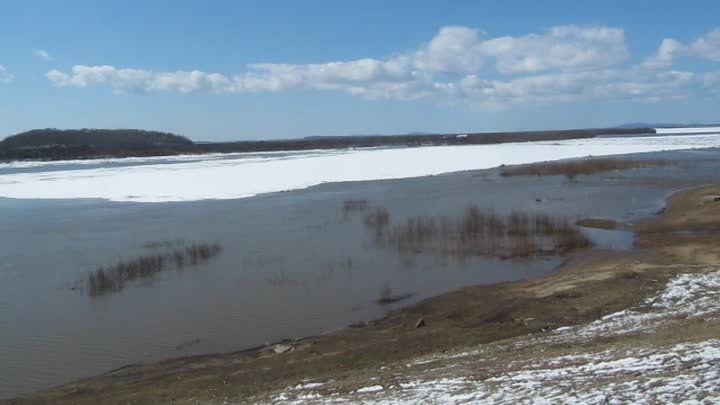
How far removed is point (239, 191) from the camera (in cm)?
3169

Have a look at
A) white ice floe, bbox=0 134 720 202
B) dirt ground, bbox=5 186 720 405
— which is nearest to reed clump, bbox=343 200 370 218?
white ice floe, bbox=0 134 720 202

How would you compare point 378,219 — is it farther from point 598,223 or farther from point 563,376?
point 563,376

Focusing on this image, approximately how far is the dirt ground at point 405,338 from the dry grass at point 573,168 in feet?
85.9

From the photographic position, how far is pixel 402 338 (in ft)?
29.0

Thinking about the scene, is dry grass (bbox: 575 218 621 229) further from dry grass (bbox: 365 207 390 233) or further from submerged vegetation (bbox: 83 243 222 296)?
submerged vegetation (bbox: 83 243 222 296)

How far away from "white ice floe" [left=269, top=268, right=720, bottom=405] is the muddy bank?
0.76 m

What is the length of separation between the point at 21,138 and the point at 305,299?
121554mm

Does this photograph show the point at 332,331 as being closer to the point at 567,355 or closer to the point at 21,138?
the point at 567,355

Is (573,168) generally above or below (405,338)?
above

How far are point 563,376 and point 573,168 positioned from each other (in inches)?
1510

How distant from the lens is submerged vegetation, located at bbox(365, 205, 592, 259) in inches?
620

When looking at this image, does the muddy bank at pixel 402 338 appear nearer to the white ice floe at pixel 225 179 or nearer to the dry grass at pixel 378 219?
the dry grass at pixel 378 219

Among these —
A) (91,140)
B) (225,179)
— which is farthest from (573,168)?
(91,140)

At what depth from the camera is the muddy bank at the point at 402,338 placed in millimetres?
7363
